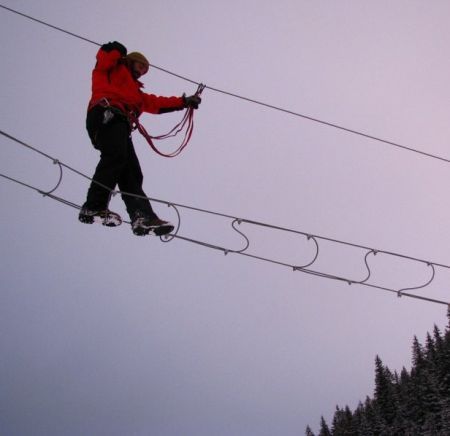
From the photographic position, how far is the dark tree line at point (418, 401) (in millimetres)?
50312

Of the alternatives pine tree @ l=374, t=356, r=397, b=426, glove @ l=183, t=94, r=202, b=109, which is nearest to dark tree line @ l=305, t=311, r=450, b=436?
pine tree @ l=374, t=356, r=397, b=426

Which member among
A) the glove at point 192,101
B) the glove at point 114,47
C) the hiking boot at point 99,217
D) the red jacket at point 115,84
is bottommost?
the hiking boot at point 99,217

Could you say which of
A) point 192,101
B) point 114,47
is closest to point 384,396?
point 192,101

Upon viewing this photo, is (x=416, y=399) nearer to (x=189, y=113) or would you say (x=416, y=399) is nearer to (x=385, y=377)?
(x=385, y=377)

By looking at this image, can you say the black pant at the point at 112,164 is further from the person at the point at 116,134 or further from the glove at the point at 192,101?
the glove at the point at 192,101

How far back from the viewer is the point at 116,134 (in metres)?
5.59

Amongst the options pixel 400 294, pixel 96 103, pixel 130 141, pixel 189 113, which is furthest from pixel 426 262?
pixel 96 103

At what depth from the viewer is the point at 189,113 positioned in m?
6.52

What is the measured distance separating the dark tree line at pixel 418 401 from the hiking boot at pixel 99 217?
52.1 m

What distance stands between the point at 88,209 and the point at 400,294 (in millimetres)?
4684

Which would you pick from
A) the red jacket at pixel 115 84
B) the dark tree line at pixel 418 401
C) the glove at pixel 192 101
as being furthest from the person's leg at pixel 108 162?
the dark tree line at pixel 418 401

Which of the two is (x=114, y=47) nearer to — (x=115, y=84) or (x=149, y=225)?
(x=115, y=84)

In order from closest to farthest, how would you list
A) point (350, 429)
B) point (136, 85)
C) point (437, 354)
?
point (136, 85)
point (437, 354)
point (350, 429)

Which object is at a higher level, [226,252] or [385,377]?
[385,377]
